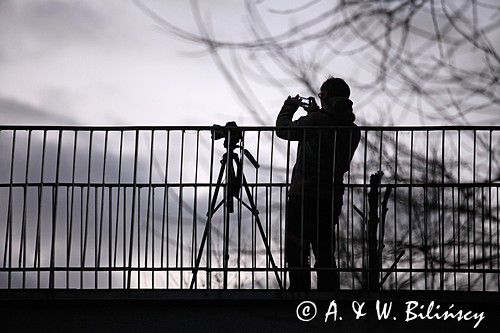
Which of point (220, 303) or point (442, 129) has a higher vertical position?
point (442, 129)

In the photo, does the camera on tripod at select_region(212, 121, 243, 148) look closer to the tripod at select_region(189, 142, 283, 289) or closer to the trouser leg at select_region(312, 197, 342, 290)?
the tripod at select_region(189, 142, 283, 289)

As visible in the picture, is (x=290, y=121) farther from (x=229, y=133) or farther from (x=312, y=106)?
(x=229, y=133)

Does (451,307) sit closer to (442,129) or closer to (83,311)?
(442,129)

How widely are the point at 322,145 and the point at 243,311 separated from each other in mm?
1562

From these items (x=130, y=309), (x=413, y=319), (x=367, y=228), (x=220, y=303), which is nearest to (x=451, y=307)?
(x=413, y=319)

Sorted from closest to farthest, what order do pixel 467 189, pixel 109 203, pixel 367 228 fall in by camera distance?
pixel 467 189 < pixel 367 228 < pixel 109 203

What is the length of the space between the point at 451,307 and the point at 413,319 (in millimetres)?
323

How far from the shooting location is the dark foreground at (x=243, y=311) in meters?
9.48

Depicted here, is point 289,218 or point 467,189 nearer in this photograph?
point 467,189

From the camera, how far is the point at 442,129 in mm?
9625

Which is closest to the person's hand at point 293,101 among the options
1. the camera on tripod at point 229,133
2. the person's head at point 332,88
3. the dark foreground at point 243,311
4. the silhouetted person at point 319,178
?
the silhouetted person at point 319,178
